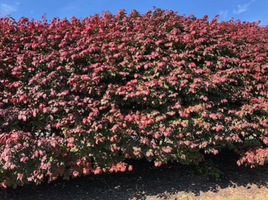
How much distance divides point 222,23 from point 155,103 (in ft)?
7.37

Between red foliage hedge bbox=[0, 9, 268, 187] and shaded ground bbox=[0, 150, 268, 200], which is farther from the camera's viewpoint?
shaded ground bbox=[0, 150, 268, 200]

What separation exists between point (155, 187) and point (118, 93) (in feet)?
6.09

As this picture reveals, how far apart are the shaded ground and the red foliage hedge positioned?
1.78 ft

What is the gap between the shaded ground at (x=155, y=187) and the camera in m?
4.05

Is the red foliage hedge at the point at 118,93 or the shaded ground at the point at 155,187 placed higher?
the red foliage hedge at the point at 118,93

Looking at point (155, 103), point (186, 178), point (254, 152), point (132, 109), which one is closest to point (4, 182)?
point (132, 109)

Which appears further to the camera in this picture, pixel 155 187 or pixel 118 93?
pixel 155 187

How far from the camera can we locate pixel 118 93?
3688 mm

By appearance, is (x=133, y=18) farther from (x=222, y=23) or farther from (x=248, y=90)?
(x=248, y=90)

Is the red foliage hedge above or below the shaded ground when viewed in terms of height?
above

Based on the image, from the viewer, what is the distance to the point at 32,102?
3.56 metres

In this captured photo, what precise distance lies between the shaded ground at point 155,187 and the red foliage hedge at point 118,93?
544mm

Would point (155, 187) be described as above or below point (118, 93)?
below

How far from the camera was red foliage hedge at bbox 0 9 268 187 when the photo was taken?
3.52 meters
